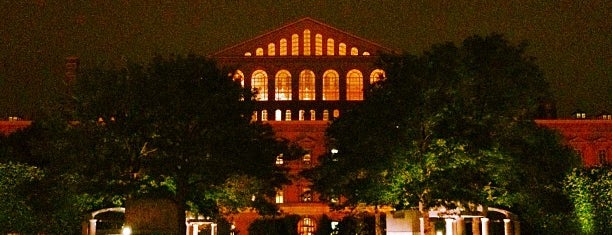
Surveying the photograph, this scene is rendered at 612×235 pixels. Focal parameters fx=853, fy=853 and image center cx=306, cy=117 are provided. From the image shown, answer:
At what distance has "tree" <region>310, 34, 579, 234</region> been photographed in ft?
119

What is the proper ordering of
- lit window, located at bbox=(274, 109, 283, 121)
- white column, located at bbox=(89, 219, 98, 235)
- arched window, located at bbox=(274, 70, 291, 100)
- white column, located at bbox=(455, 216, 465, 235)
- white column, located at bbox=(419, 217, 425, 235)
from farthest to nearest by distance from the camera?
arched window, located at bbox=(274, 70, 291, 100), lit window, located at bbox=(274, 109, 283, 121), white column, located at bbox=(455, 216, 465, 235), white column, located at bbox=(419, 217, 425, 235), white column, located at bbox=(89, 219, 98, 235)

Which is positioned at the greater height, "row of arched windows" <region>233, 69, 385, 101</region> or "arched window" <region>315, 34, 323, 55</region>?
"arched window" <region>315, 34, 323, 55</region>

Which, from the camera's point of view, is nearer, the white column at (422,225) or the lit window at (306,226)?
the white column at (422,225)

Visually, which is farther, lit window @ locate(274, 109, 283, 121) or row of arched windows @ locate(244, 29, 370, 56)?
row of arched windows @ locate(244, 29, 370, 56)

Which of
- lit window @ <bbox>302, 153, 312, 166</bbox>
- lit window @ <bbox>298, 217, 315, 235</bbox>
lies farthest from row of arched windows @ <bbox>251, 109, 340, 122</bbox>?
lit window @ <bbox>298, 217, 315, 235</bbox>

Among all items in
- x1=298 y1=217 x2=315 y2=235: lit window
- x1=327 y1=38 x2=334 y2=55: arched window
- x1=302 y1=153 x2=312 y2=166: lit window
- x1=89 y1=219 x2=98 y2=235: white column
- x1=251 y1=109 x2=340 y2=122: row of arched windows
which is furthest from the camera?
x1=327 y1=38 x2=334 y2=55: arched window

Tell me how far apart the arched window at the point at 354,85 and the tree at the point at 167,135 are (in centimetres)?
5251

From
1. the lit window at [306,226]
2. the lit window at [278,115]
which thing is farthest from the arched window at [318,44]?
the lit window at [306,226]

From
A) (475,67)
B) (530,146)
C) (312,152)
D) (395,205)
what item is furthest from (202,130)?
(312,152)

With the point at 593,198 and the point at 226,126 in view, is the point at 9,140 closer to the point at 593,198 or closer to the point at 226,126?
the point at 226,126

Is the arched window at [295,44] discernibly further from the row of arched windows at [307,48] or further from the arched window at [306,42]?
the arched window at [306,42]

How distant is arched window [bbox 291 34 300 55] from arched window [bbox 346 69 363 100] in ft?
Answer: 19.7

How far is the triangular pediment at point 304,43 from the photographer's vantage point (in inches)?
3543

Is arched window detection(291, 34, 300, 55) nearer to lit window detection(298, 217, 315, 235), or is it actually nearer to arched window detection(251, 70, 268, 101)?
A: arched window detection(251, 70, 268, 101)
